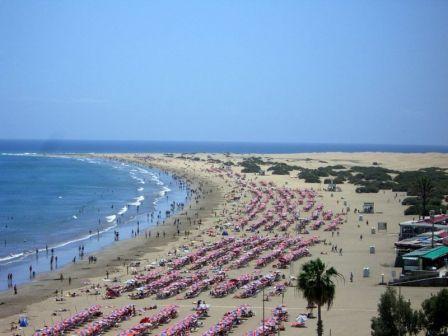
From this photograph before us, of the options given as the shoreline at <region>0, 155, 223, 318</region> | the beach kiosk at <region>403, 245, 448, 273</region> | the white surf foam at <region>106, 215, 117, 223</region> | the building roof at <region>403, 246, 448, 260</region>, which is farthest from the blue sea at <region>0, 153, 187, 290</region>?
the building roof at <region>403, 246, 448, 260</region>

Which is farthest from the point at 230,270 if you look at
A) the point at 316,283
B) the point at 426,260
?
the point at 316,283

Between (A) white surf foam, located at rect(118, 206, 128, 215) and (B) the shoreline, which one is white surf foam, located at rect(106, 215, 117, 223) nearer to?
(A) white surf foam, located at rect(118, 206, 128, 215)

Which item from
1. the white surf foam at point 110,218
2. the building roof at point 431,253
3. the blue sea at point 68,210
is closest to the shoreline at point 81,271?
the blue sea at point 68,210

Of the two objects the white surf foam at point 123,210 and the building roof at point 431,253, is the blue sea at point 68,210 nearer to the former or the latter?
the white surf foam at point 123,210

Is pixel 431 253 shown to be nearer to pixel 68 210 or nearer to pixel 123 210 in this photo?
pixel 123 210

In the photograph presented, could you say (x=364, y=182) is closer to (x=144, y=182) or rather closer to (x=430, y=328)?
(x=144, y=182)
